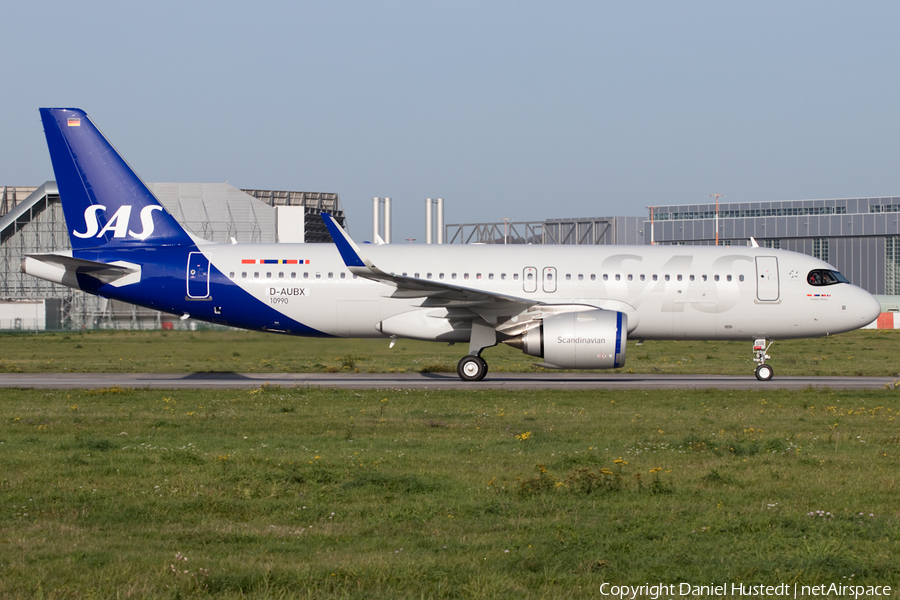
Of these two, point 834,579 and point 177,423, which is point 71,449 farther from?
point 834,579

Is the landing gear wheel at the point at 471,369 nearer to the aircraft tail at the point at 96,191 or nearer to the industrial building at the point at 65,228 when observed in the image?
the aircraft tail at the point at 96,191

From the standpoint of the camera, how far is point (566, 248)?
24500mm

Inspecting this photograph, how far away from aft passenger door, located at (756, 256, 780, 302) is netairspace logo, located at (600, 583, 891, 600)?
18.8m

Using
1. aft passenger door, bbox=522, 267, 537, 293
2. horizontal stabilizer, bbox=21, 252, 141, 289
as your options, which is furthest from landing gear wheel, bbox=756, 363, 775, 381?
horizontal stabilizer, bbox=21, 252, 141, 289

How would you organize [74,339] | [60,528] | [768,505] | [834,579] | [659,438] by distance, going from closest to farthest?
[834,579], [60,528], [768,505], [659,438], [74,339]

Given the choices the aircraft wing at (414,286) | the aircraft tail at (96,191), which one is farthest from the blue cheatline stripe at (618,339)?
the aircraft tail at (96,191)

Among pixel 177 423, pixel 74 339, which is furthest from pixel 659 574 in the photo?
pixel 74 339

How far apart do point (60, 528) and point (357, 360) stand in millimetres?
25989

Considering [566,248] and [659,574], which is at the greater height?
[566,248]

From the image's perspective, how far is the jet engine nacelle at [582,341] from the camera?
69.6ft

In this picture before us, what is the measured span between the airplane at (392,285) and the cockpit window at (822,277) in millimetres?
28

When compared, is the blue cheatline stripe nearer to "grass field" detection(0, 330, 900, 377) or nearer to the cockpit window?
"grass field" detection(0, 330, 900, 377)

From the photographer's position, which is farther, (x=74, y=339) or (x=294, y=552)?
(x=74, y=339)

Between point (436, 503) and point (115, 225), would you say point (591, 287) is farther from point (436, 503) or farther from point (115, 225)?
point (436, 503)
